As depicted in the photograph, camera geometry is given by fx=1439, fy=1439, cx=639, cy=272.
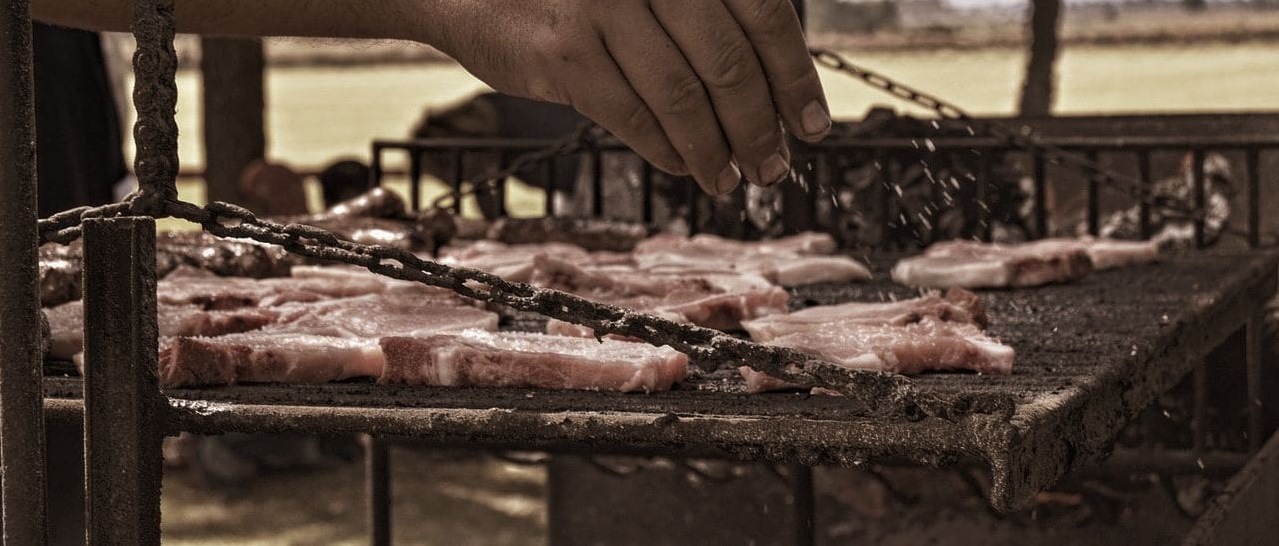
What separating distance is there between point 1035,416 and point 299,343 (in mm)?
1111

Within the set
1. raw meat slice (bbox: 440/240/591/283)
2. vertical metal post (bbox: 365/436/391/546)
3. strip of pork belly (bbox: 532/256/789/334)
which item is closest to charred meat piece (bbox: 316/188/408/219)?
raw meat slice (bbox: 440/240/591/283)

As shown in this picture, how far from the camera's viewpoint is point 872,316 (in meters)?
2.55

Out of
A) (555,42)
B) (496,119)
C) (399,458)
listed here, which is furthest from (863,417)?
(496,119)

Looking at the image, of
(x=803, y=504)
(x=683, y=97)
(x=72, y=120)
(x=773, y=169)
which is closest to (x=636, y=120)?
(x=683, y=97)

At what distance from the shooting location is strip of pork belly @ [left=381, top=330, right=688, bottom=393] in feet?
6.72

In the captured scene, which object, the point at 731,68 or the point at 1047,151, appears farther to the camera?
the point at 1047,151

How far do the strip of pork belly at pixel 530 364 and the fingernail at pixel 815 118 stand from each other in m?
0.38

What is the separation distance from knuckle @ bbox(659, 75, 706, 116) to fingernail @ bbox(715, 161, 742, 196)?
125 millimetres

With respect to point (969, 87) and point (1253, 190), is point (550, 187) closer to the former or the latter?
point (1253, 190)

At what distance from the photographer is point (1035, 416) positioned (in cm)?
169

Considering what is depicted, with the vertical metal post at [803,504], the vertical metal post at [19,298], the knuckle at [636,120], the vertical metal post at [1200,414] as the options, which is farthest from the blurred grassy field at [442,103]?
the vertical metal post at [19,298]

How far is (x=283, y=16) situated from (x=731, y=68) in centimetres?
69

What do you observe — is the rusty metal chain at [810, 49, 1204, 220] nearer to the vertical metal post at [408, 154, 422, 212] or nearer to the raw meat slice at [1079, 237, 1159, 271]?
the raw meat slice at [1079, 237, 1159, 271]

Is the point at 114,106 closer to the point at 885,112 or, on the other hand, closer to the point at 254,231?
the point at 885,112
